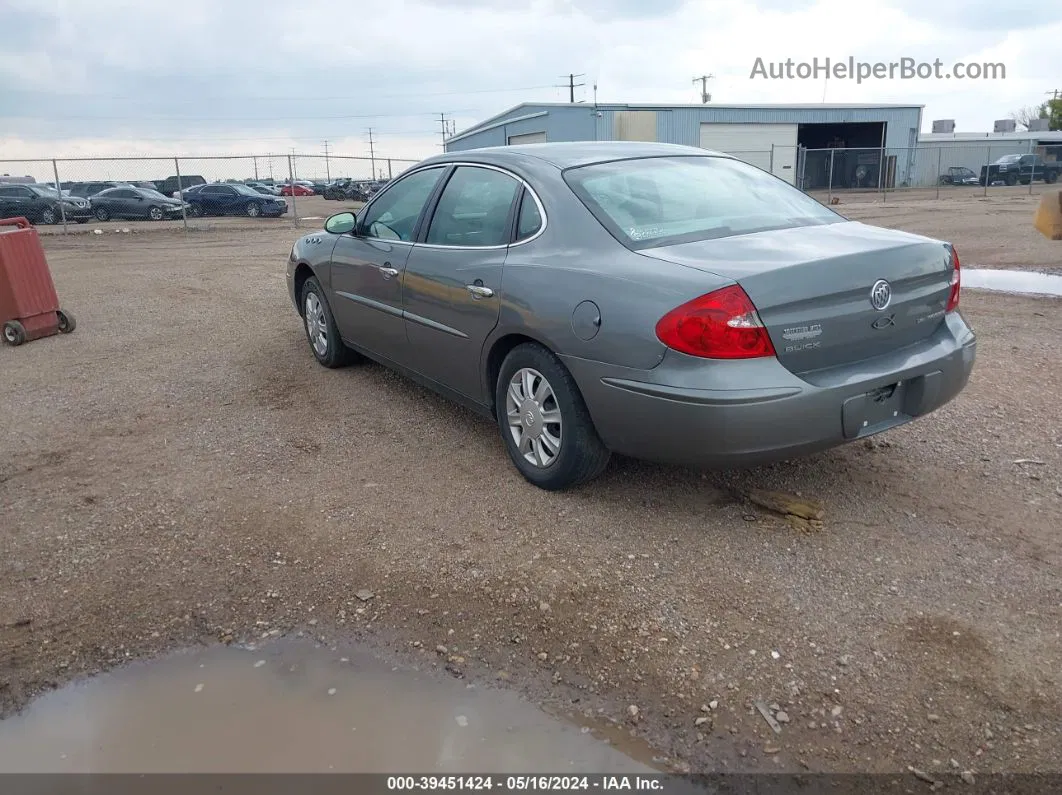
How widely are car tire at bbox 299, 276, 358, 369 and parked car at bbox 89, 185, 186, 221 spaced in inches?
924

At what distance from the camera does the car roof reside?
4.37 m

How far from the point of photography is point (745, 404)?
3234 millimetres

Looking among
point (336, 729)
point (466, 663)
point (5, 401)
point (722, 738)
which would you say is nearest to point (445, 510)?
point (466, 663)

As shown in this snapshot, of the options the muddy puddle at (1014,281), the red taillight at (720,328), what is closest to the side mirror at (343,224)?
the red taillight at (720,328)

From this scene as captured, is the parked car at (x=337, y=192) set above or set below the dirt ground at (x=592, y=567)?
above

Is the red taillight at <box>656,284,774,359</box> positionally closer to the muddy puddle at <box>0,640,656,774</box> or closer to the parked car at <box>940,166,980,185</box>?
the muddy puddle at <box>0,640,656,774</box>

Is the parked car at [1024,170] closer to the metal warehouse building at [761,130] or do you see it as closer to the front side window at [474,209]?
the metal warehouse building at [761,130]

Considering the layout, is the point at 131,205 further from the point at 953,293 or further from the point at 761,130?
the point at 761,130

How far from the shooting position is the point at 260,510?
4094 mm

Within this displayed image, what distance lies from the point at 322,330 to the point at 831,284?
4012 mm

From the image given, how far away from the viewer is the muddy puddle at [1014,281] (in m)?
8.80

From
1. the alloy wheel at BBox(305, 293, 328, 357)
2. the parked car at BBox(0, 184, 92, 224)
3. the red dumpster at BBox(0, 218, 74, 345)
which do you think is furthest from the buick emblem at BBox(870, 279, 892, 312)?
the parked car at BBox(0, 184, 92, 224)

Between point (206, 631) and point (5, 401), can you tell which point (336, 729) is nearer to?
point (206, 631)

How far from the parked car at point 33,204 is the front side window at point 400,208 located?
75.1 feet
